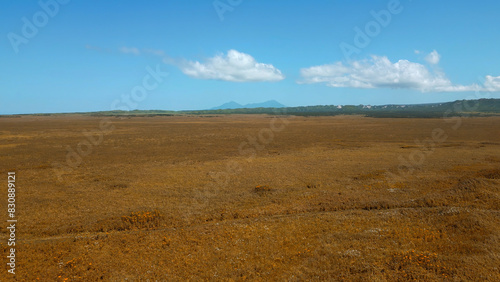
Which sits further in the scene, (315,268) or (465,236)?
(465,236)

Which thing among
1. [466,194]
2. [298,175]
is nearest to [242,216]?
[298,175]

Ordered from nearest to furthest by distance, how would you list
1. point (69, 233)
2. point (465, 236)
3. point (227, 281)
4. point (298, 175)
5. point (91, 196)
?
point (227, 281) < point (465, 236) < point (69, 233) < point (91, 196) < point (298, 175)

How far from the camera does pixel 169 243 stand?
14.1 meters

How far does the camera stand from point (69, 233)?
15.5 metres

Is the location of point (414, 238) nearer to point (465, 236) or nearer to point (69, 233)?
point (465, 236)

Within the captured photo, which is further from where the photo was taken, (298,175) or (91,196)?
(298,175)

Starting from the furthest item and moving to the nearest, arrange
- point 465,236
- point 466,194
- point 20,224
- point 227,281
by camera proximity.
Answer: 1. point 466,194
2. point 20,224
3. point 465,236
4. point 227,281

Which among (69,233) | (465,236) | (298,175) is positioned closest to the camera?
(465,236)

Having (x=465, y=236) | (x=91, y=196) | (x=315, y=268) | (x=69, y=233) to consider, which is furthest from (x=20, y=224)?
(x=465, y=236)

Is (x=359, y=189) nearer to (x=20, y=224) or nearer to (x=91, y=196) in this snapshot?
(x=91, y=196)

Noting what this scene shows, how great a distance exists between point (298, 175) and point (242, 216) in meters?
11.2

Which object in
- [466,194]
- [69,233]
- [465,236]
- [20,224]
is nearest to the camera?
[465,236]

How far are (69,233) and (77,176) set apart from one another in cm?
1404

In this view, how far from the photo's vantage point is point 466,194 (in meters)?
19.6
